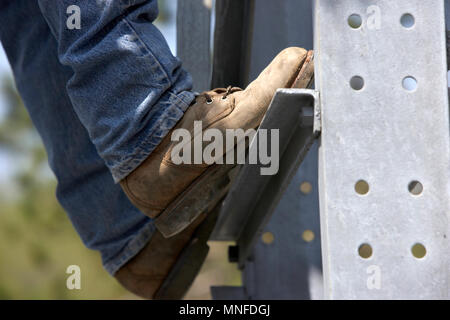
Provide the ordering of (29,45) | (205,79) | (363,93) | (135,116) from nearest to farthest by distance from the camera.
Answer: (363,93) → (135,116) → (29,45) → (205,79)

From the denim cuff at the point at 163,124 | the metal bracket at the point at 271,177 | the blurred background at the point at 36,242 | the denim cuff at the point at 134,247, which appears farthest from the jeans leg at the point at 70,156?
the blurred background at the point at 36,242

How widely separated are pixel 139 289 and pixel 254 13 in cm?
68

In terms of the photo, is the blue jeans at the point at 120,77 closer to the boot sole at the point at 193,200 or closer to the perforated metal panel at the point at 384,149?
the boot sole at the point at 193,200

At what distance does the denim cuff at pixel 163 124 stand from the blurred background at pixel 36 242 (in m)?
3.26

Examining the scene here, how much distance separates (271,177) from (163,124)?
29 centimetres

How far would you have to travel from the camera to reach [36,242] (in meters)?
4.58

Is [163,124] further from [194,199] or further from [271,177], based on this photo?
[271,177]

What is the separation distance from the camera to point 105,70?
90 cm

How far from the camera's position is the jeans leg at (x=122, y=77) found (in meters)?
0.88

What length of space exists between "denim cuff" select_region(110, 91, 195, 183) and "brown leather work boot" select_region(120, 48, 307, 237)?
0.04 feet

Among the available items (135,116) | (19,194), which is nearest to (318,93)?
(135,116)

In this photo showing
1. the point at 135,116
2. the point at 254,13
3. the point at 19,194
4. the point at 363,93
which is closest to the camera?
the point at 363,93

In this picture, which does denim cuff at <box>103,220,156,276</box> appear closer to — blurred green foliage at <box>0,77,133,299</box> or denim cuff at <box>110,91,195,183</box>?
denim cuff at <box>110,91,195,183</box>

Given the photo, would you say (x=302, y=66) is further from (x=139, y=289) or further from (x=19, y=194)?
(x=19, y=194)
